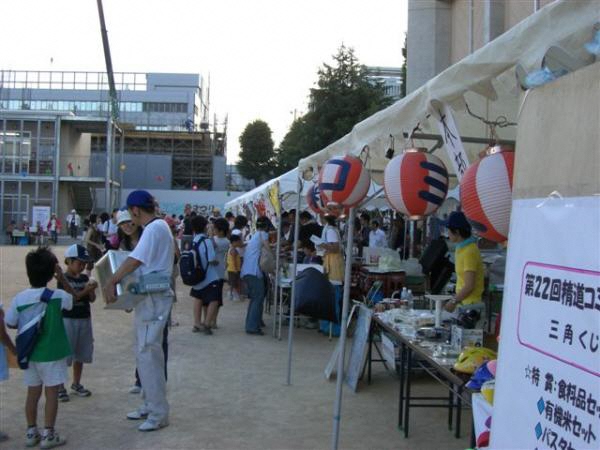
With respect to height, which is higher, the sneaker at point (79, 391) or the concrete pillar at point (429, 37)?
the concrete pillar at point (429, 37)

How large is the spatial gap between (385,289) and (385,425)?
14.3 ft

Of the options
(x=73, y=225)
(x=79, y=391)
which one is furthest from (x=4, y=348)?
(x=73, y=225)

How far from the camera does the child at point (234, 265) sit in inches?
461

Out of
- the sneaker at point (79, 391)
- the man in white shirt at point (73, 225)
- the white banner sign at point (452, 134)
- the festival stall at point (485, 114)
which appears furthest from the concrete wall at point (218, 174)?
the white banner sign at point (452, 134)

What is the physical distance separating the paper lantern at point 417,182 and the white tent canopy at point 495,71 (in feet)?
0.80

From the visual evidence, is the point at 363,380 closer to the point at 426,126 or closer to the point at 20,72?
the point at 426,126

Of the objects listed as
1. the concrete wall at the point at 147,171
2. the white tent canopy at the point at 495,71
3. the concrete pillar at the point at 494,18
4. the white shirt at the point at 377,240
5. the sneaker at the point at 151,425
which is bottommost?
the sneaker at the point at 151,425

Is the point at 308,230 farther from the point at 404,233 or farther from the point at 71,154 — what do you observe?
the point at 71,154

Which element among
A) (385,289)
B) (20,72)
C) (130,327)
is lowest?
(130,327)

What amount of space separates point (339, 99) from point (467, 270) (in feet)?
84.3

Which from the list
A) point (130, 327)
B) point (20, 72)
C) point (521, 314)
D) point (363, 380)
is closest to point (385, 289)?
point (363, 380)

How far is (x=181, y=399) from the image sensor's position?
6.00 m

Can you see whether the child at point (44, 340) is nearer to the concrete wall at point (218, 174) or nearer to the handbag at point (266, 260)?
the handbag at point (266, 260)

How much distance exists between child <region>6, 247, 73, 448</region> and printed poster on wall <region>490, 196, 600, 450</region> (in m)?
3.48
